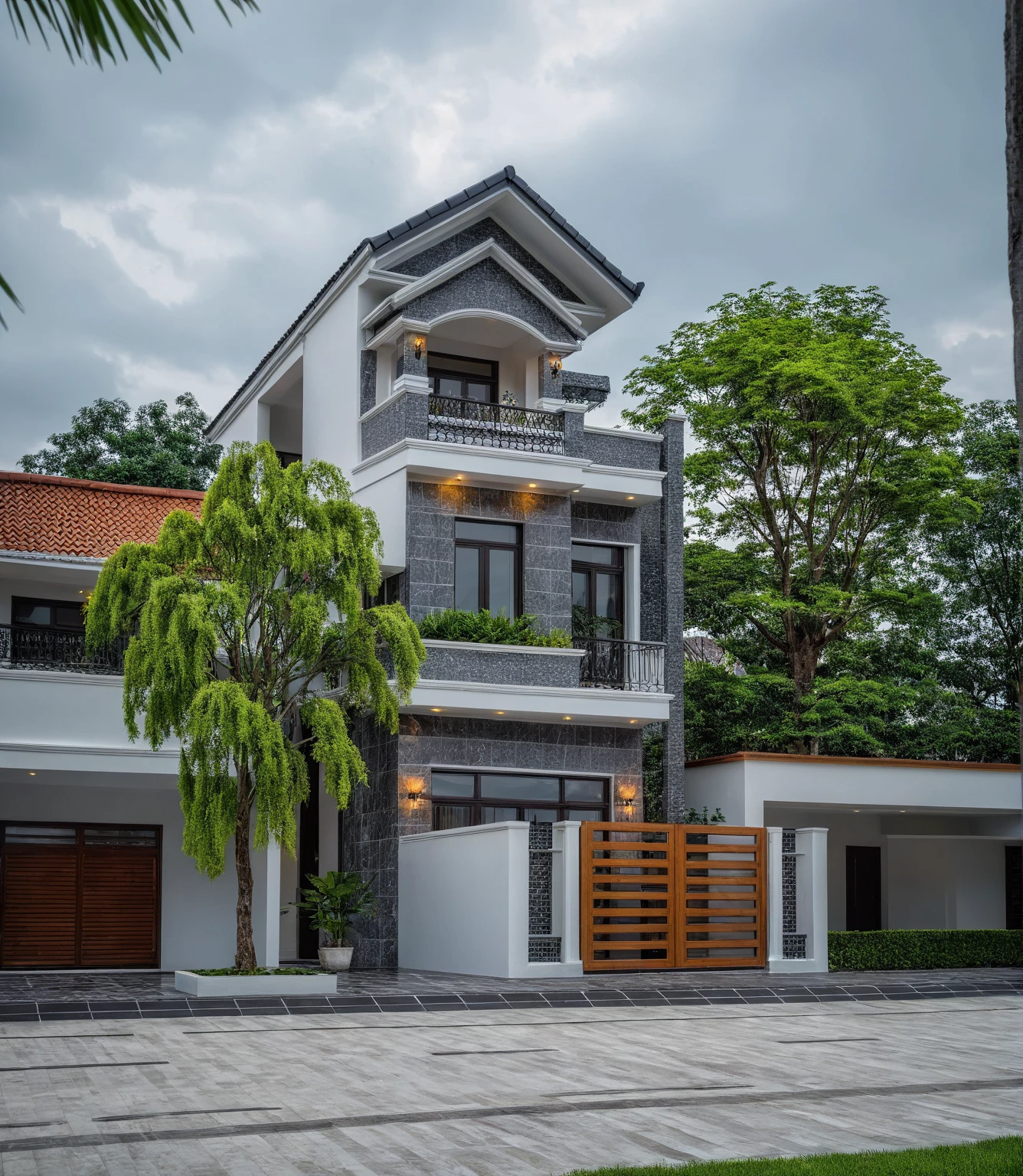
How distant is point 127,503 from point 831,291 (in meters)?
13.2

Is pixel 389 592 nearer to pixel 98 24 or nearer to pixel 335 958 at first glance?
pixel 335 958

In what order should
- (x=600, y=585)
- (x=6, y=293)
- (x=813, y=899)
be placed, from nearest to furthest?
(x=6, y=293) < (x=813, y=899) < (x=600, y=585)

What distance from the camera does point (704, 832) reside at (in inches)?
685

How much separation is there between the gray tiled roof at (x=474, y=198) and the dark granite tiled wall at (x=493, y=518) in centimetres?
374

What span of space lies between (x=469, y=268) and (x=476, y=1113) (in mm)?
15105

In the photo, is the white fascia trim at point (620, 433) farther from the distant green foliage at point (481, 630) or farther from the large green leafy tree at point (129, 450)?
the large green leafy tree at point (129, 450)

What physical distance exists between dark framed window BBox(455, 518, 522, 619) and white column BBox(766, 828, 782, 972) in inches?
198

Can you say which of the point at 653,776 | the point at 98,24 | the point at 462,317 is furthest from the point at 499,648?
Answer: the point at 98,24

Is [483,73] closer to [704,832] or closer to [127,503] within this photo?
[127,503]

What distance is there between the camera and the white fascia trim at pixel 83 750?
55.5 ft

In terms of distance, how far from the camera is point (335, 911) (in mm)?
17656

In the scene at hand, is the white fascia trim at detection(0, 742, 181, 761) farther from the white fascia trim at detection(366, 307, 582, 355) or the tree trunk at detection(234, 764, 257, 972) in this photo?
the white fascia trim at detection(366, 307, 582, 355)

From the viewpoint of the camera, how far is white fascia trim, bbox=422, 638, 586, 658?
1859 cm

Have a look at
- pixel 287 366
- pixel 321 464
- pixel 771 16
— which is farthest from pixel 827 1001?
pixel 287 366
